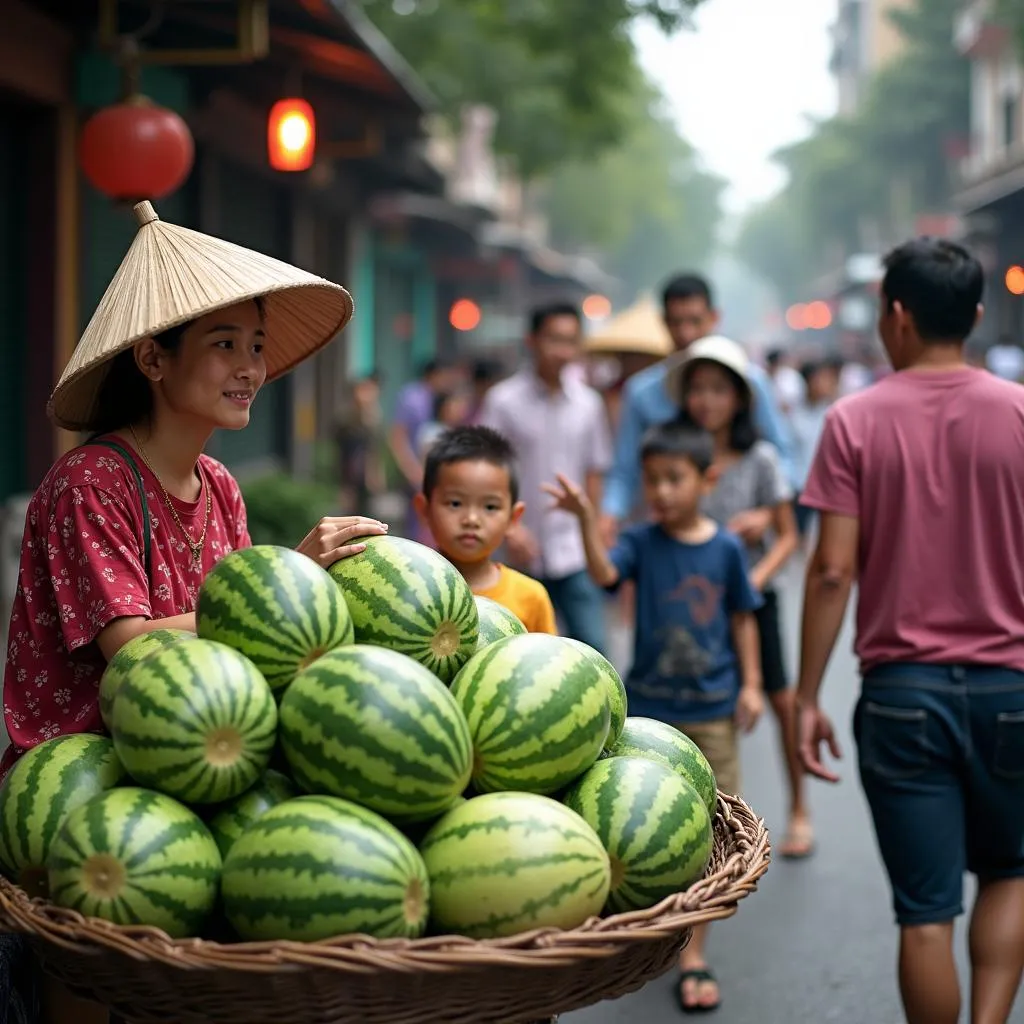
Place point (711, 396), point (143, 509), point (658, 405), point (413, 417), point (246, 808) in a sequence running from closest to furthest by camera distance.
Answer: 1. point (246, 808)
2. point (143, 509)
3. point (711, 396)
4. point (658, 405)
5. point (413, 417)

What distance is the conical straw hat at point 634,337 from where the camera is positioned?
12.4 metres

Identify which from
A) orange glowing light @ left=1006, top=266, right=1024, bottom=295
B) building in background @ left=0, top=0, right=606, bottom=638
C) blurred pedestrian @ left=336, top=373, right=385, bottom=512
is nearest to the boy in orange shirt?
building in background @ left=0, top=0, right=606, bottom=638

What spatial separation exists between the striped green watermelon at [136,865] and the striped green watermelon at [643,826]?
0.64 m

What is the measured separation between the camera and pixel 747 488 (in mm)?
6035

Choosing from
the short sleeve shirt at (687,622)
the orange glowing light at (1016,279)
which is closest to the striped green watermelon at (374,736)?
the short sleeve shirt at (687,622)

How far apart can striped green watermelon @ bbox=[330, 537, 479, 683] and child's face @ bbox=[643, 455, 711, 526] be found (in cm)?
252

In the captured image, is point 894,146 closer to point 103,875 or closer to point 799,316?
point 799,316

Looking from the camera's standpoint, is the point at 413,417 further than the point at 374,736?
Yes

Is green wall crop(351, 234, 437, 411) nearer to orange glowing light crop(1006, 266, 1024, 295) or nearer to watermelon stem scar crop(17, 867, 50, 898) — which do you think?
orange glowing light crop(1006, 266, 1024, 295)

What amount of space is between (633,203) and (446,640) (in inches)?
2335

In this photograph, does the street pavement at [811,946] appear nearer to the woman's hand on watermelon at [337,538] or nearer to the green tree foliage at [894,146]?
the woman's hand on watermelon at [337,538]

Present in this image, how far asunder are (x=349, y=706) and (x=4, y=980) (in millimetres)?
1236

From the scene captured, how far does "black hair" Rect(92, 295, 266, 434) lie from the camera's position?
A: 3201 millimetres

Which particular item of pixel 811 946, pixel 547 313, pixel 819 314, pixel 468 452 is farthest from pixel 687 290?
pixel 819 314
